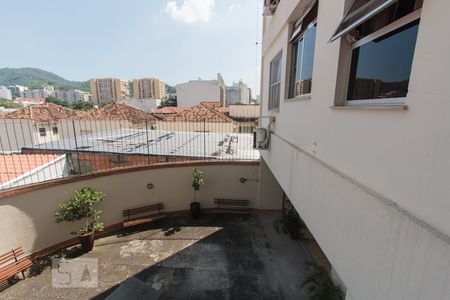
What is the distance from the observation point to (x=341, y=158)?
94.2 inches

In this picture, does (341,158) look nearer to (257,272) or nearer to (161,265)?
(257,272)

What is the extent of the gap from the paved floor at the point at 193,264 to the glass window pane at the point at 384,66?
4.48m

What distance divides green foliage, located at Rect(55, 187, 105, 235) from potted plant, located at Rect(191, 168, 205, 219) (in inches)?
134

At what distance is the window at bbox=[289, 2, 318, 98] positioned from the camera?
12.0 ft

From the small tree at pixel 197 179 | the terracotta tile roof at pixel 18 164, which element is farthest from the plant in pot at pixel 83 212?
the small tree at pixel 197 179

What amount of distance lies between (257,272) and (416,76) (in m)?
6.36

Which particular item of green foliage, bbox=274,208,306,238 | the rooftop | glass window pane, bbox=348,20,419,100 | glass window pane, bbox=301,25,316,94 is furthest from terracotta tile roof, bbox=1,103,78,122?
glass window pane, bbox=348,20,419,100

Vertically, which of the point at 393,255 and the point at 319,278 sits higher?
the point at 393,255

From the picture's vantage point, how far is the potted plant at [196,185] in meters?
8.86

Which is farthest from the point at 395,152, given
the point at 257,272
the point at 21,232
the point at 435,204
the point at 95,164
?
the point at 95,164

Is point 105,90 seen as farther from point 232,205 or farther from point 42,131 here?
point 232,205

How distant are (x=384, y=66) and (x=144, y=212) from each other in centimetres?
903

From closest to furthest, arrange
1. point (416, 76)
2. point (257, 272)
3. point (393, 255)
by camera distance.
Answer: point (416, 76), point (393, 255), point (257, 272)

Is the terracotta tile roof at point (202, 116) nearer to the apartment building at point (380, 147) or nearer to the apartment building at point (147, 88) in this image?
the apartment building at point (380, 147)
